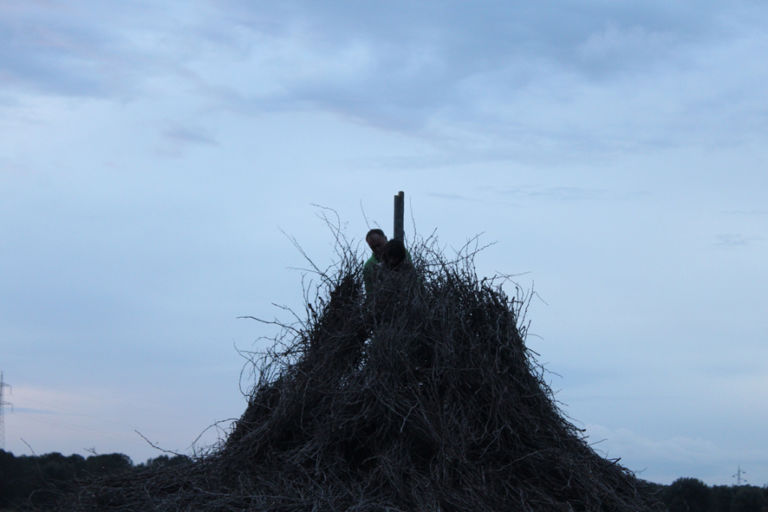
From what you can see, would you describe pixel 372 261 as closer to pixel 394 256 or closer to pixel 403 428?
pixel 394 256

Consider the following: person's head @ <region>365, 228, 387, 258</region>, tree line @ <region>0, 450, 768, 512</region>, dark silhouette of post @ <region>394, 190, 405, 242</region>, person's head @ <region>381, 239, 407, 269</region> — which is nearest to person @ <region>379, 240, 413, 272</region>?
person's head @ <region>381, 239, 407, 269</region>

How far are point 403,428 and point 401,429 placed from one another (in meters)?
0.12

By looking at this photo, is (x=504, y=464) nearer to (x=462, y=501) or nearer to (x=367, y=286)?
(x=462, y=501)

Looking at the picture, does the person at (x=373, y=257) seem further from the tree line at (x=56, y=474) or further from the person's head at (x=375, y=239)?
the tree line at (x=56, y=474)

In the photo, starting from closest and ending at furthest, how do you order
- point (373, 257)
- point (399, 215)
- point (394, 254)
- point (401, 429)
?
point (401, 429) < point (394, 254) < point (373, 257) < point (399, 215)

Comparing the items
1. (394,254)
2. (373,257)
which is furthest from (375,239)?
(394,254)

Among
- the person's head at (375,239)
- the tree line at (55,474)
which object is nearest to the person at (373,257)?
the person's head at (375,239)

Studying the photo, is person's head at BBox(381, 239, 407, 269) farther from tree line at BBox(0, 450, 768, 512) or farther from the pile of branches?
tree line at BBox(0, 450, 768, 512)

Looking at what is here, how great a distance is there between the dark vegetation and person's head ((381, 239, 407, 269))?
0.40 feet

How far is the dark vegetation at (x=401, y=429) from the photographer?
20.9 feet

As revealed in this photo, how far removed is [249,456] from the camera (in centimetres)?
690

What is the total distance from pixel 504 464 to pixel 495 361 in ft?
2.56

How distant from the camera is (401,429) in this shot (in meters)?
6.41

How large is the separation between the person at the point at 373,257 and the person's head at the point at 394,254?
64 mm
